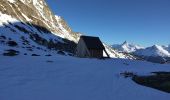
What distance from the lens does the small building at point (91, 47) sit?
59.8m

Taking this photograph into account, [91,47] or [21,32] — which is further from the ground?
[21,32]

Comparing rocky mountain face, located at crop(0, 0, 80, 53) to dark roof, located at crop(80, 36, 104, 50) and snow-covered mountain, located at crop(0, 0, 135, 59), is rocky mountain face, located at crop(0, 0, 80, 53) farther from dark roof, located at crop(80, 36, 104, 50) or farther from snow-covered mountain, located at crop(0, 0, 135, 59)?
dark roof, located at crop(80, 36, 104, 50)

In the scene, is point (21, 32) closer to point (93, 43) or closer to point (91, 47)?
point (93, 43)

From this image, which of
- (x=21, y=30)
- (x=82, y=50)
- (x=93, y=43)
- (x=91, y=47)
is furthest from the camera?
(x=21, y=30)

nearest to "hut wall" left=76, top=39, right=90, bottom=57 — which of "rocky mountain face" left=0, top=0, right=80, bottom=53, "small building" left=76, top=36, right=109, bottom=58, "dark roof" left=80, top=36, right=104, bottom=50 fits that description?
"small building" left=76, top=36, right=109, bottom=58

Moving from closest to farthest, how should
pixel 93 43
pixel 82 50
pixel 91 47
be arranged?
1. pixel 91 47
2. pixel 93 43
3. pixel 82 50

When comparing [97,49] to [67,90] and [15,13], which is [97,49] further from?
[15,13]

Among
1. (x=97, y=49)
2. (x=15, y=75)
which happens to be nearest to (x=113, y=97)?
(x=15, y=75)

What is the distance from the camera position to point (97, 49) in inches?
2367

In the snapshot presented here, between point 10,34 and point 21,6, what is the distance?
70.1m

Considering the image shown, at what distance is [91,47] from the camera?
5981 cm

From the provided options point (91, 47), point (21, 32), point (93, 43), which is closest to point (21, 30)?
point (21, 32)

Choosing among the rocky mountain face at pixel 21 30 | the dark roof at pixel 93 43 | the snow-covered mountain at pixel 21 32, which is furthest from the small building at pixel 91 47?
the rocky mountain face at pixel 21 30

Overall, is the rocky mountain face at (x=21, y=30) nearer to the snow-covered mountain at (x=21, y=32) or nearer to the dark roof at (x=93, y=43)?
the snow-covered mountain at (x=21, y=32)
